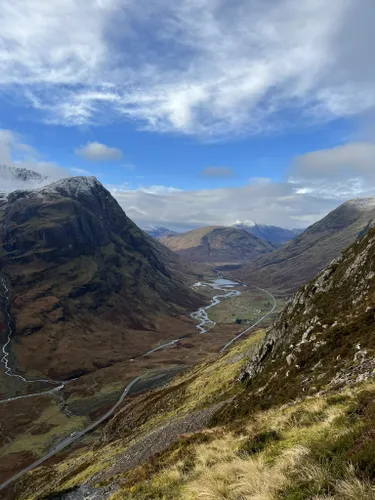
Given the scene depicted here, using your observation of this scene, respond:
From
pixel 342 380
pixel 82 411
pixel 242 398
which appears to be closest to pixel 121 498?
pixel 342 380

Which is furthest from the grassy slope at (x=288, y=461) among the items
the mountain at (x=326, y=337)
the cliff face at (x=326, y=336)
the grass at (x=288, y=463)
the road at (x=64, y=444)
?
the road at (x=64, y=444)

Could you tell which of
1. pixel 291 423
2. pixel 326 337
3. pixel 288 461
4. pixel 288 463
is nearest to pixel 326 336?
pixel 326 337

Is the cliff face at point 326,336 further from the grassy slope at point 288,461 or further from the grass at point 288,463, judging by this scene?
the grassy slope at point 288,461

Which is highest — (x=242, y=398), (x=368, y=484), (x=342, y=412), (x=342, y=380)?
(x=368, y=484)

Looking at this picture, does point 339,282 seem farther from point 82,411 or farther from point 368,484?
point 82,411

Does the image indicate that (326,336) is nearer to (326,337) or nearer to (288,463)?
(326,337)
